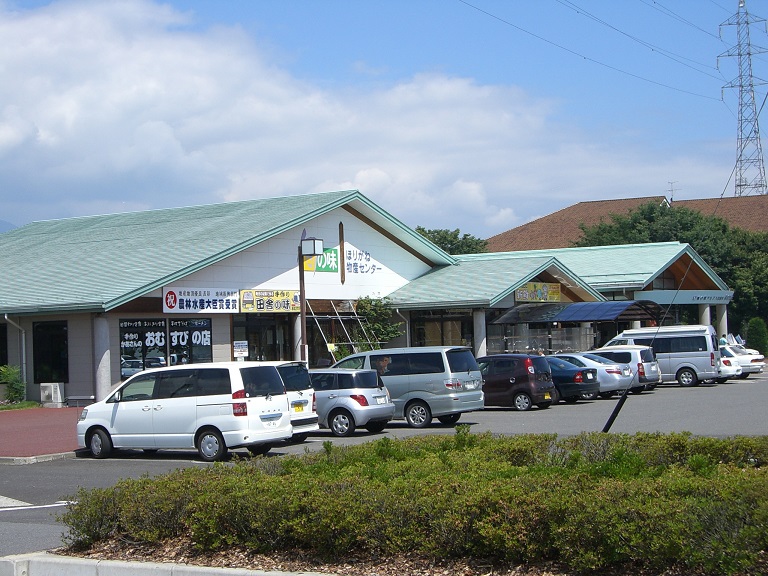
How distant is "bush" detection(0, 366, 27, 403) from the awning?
1773cm

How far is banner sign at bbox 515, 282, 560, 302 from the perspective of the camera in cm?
3869

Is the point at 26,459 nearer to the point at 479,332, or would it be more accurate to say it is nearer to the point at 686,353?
the point at 479,332

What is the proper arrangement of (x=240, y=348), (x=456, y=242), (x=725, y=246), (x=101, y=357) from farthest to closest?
1. (x=456, y=242)
2. (x=725, y=246)
3. (x=240, y=348)
4. (x=101, y=357)

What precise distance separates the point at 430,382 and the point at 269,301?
12.1 meters

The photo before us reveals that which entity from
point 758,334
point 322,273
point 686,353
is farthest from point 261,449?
point 758,334

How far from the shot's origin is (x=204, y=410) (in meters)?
17.5

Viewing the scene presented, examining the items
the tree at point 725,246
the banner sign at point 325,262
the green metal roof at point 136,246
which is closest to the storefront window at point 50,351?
the green metal roof at point 136,246

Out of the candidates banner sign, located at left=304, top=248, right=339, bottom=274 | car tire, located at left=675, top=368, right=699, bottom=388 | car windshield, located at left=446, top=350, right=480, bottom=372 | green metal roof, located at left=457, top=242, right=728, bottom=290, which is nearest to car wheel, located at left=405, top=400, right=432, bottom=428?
car windshield, located at left=446, top=350, right=480, bottom=372

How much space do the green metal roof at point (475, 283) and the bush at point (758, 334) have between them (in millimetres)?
16657

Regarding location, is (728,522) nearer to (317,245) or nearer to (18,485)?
(18,485)

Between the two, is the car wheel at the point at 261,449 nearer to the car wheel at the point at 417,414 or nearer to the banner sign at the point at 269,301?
the car wheel at the point at 417,414

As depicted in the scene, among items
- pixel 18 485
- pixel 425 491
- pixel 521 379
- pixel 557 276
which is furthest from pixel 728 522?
pixel 557 276

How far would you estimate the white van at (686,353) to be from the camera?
1348 inches

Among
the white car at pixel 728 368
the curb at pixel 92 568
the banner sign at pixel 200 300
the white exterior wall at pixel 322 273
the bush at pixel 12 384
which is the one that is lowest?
the curb at pixel 92 568
